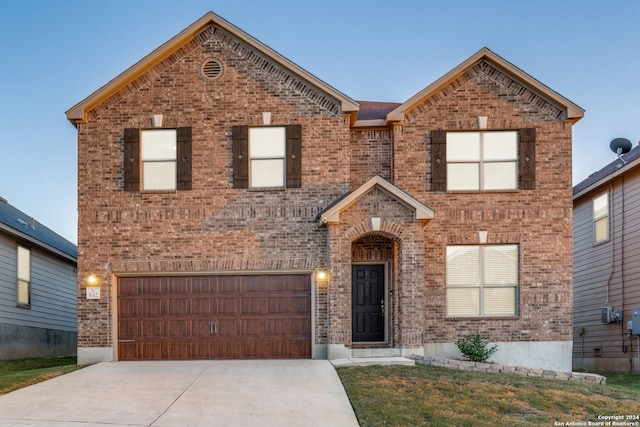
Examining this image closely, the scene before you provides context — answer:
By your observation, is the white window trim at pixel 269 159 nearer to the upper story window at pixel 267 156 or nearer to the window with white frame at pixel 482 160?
the upper story window at pixel 267 156

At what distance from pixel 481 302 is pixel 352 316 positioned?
3082 millimetres

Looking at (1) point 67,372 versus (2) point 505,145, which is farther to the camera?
(2) point 505,145

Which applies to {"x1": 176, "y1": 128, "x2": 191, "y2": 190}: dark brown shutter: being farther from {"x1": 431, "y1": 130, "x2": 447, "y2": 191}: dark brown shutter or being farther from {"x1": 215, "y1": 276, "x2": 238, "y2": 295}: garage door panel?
{"x1": 431, "y1": 130, "x2": 447, "y2": 191}: dark brown shutter

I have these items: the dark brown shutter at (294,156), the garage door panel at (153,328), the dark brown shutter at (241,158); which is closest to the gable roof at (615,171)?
the dark brown shutter at (294,156)

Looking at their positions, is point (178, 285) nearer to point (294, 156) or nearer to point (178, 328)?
point (178, 328)

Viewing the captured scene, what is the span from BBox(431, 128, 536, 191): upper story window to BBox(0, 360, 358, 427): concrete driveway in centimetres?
541

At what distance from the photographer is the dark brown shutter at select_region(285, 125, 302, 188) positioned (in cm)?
1403

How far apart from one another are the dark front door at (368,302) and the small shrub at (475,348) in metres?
1.92

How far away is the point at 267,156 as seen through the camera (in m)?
14.2

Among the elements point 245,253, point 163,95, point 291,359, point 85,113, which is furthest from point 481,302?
point 85,113

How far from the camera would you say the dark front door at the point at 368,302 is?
1442 centimetres

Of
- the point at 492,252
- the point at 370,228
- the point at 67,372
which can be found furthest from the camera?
the point at 492,252

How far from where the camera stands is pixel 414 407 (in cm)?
888

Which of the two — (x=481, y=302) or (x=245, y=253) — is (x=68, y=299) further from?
(x=481, y=302)
